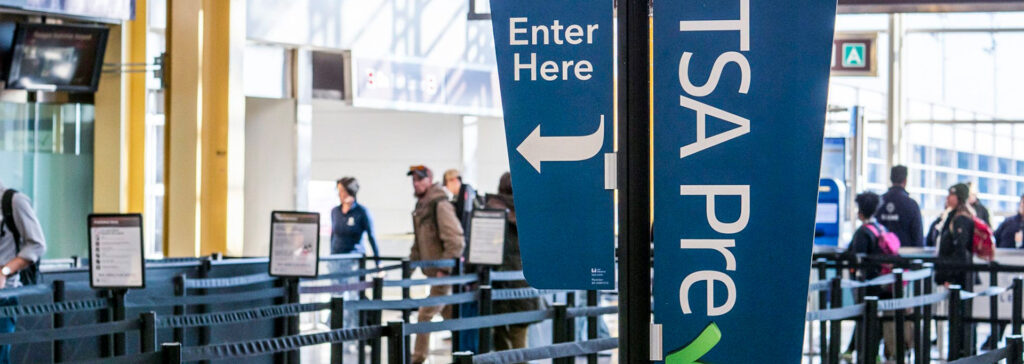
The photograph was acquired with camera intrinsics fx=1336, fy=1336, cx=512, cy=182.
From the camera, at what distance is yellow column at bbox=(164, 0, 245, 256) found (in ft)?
39.1

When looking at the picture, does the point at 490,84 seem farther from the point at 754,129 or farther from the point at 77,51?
the point at 754,129

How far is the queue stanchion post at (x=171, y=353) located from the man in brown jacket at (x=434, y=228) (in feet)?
19.4

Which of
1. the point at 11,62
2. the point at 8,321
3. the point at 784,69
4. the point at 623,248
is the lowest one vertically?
the point at 8,321

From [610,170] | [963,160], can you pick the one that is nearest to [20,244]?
[610,170]

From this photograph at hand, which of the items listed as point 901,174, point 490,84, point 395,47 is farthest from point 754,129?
point 490,84

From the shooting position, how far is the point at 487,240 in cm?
891

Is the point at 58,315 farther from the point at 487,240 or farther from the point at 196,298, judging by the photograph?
the point at 487,240

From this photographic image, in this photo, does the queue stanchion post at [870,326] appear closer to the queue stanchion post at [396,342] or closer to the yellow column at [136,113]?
the queue stanchion post at [396,342]

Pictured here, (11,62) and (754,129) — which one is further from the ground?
(11,62)

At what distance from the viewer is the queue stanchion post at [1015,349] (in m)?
5.04

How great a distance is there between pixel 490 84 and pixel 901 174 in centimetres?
603

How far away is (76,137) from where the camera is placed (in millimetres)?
12242

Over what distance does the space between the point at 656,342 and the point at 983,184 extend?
18229 mm

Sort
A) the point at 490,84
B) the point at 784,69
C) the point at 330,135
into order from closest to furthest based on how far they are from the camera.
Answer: the point at 784,69 < the point at 490,84 < the point at 330,135
